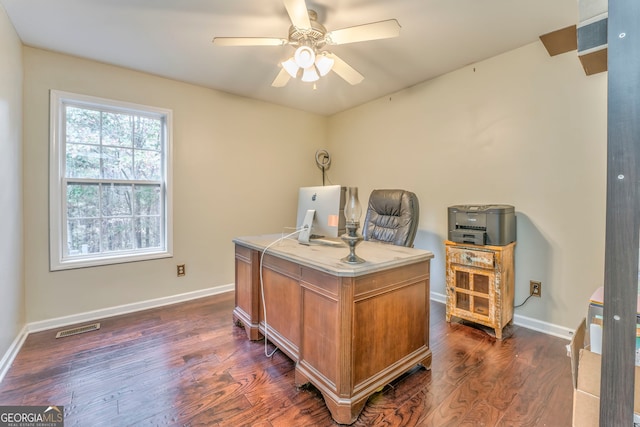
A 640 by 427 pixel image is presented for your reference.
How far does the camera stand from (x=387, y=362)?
1.65 meters

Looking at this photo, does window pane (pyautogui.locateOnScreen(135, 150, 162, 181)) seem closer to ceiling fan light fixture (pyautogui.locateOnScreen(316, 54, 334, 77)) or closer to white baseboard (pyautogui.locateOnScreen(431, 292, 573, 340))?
ceiling fan light fixture (pyautogui.locateOnScreen(316, 54, 334, 77))

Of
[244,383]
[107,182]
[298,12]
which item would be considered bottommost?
[244,383]

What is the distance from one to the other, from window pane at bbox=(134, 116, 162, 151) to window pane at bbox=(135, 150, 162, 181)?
69 mm

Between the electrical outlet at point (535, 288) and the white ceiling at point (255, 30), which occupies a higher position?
the white ceiling at point (255, 30)

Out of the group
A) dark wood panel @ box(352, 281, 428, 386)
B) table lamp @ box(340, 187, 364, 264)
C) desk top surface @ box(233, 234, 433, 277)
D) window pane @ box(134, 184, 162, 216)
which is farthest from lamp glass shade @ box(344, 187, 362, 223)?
window pane @ box(134, 184, 162, 216)

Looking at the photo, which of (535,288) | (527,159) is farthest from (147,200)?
(535,288)

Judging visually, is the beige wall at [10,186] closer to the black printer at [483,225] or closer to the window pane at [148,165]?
Result: the window pane at [148,165]

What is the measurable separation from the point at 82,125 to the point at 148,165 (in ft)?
2.07

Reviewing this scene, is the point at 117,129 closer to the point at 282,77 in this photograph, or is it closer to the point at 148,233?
the point at 148,233

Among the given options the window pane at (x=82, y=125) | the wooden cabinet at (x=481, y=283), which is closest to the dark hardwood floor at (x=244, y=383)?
the wooden cabinet at (x=481, y=283)

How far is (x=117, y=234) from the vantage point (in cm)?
292

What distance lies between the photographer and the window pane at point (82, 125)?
2.66 metres

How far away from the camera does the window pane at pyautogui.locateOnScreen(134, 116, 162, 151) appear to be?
9.87 feet

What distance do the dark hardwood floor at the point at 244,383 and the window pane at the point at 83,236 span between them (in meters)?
0.74
